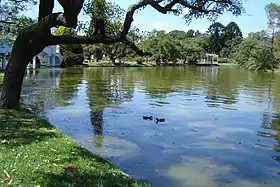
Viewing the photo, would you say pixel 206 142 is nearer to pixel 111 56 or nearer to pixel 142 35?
pixel 111 56

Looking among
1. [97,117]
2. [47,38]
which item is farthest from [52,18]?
[97,117]

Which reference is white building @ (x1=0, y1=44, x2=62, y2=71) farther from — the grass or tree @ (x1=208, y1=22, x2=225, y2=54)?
tree @ (x1=208, y1=22, x2=225, y2=54)

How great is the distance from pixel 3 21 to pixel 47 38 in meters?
15.0

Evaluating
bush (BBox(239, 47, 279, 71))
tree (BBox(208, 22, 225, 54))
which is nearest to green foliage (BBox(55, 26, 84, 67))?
bush (BBox(239, 47, 279, 71))

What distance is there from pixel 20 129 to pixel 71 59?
64036mm

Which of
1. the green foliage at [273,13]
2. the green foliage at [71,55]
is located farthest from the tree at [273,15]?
the green foliage at [71,55]

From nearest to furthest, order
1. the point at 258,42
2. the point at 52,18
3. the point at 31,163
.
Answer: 1. the point at 31,163
2. the point at 52,18
3. the point at 258,42

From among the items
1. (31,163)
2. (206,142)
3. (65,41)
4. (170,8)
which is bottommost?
(206,142)

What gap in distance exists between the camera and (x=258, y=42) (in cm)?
9131

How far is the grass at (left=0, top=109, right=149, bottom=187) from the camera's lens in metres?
6.38

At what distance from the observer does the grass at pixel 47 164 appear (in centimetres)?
638

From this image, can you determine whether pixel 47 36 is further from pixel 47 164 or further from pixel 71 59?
pixel 71 59

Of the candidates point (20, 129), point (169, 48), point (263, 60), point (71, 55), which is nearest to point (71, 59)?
point (71, 55)

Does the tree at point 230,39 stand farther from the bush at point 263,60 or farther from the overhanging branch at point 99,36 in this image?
the overhanging branch at point 99,36
